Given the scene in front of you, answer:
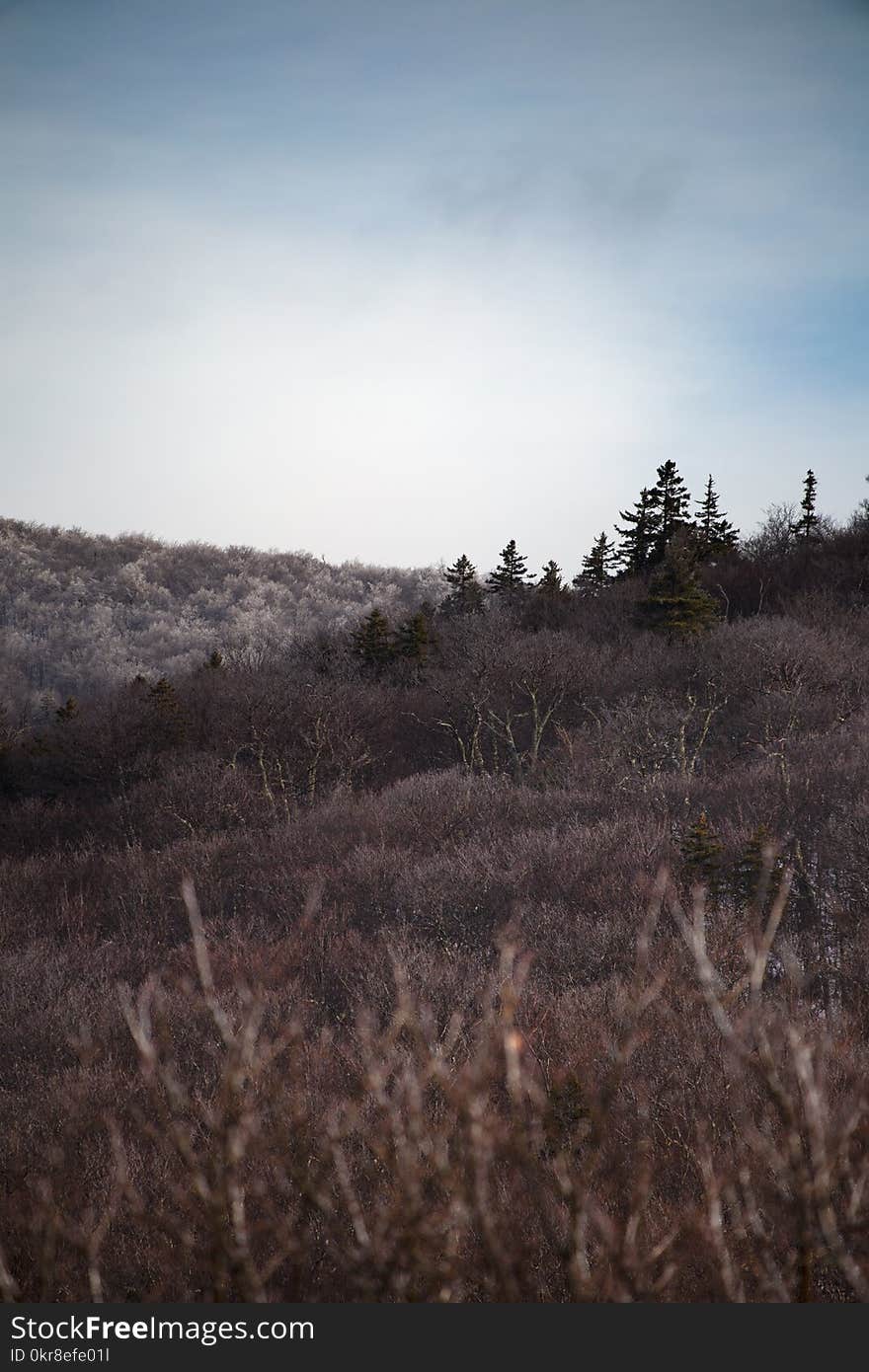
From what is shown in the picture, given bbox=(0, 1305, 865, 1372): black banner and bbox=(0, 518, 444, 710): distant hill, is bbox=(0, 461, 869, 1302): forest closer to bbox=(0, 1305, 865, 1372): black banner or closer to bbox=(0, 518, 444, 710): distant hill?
bbox=(0, 1305, 865, 1372): black banner

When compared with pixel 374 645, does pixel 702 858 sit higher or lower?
lower

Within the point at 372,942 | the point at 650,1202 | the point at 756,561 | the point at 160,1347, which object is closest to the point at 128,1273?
the point at 160,1347

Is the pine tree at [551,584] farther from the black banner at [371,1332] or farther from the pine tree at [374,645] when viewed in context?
the black banner at [371,1332]

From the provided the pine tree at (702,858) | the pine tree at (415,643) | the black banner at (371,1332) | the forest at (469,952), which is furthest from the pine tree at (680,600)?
the black banner at (371,1332)

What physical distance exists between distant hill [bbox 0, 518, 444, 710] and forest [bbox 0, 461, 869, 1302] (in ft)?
4.77

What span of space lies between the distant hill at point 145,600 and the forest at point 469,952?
1.45 metres

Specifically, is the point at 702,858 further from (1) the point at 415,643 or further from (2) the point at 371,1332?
(1) the point at 415,643

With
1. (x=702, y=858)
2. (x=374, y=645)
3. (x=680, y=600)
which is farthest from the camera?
(x=374, y=645)

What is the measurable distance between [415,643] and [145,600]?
22886mm

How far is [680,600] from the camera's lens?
24.4 meters

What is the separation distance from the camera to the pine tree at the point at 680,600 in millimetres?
24141

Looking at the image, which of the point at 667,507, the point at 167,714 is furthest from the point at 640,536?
the point at 167,714

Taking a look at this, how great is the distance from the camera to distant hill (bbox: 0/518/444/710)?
3600 centimetres

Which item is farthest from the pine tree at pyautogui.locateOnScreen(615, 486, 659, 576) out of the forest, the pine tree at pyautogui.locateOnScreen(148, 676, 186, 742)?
the pine tree at pyautogui.locateOnScreen(148, 676, 186, 742)
